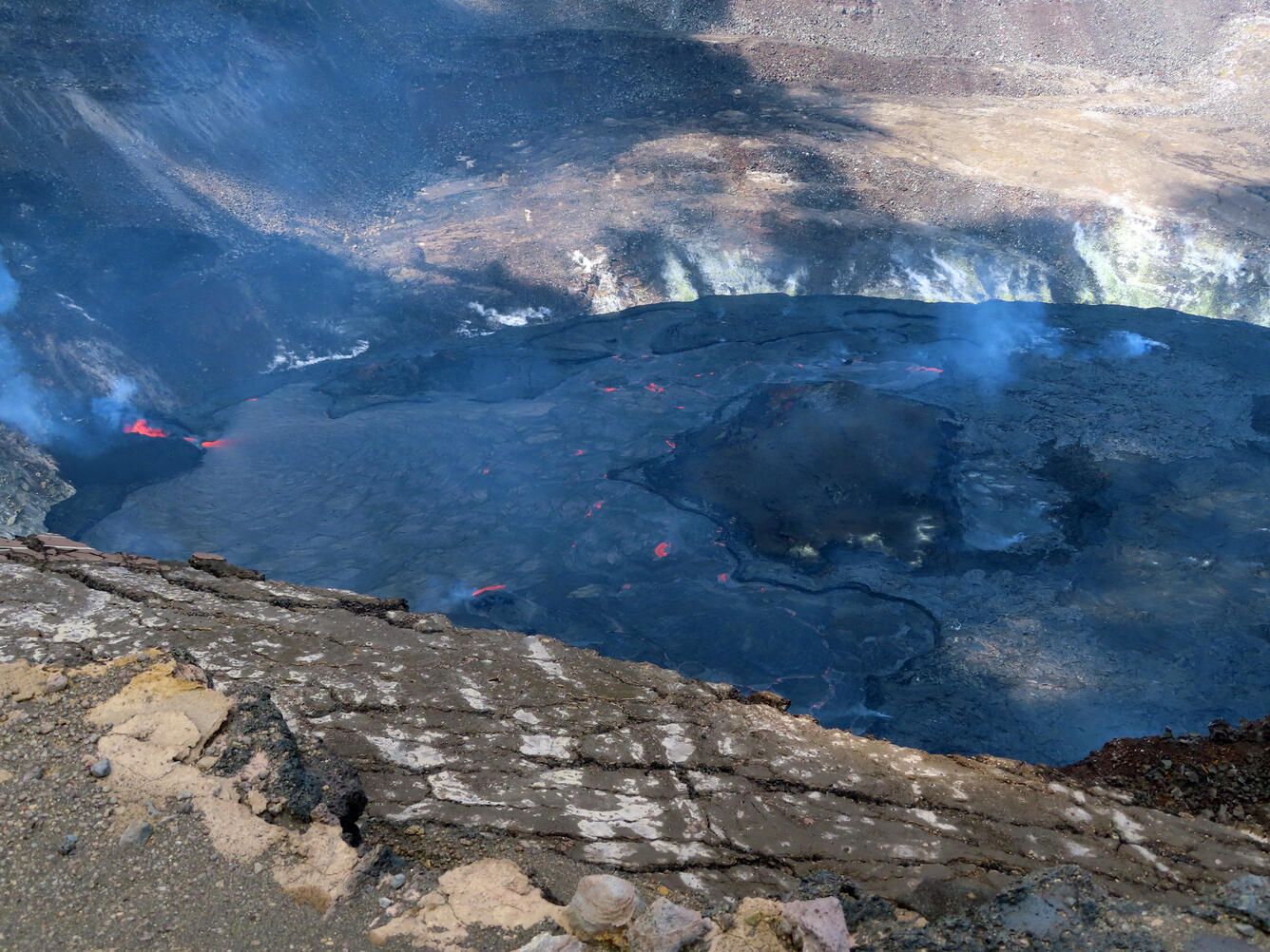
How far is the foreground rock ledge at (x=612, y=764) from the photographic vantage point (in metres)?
5.02

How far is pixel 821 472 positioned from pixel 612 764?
8460mm

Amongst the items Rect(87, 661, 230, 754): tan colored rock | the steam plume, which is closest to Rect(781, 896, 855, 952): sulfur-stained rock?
Rect(87, 661, 230, 754): tan colored rock

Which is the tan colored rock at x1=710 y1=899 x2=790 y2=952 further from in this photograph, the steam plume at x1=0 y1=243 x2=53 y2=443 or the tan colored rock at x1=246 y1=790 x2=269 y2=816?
the steam plume at x1=0 y1=243 x2=53 y2=443

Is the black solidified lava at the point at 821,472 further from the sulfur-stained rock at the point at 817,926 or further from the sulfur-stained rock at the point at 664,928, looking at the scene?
the sulfur-stained rock at the point at 664,928

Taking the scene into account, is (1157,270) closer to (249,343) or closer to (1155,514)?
(1155,514)

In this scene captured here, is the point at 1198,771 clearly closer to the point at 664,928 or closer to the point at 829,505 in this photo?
the point at 664,928

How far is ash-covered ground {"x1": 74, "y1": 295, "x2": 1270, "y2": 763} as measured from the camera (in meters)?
10.0

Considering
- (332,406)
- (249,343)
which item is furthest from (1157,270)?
(249,343)

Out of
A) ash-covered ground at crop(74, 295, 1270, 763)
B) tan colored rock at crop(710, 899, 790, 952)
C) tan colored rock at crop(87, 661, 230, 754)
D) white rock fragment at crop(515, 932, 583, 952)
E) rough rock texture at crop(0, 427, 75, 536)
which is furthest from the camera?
rough rock texture at crop(0, 427, 75, 536)

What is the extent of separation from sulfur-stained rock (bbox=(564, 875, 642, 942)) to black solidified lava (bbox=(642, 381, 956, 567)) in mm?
8154

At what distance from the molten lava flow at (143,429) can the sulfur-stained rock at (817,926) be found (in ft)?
44.2

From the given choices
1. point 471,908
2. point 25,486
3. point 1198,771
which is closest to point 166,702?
point 471,908

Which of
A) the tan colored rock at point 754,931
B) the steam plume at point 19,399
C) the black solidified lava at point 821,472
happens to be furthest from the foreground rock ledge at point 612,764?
the steam plume at point 19,399

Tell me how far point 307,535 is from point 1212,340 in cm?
1684
